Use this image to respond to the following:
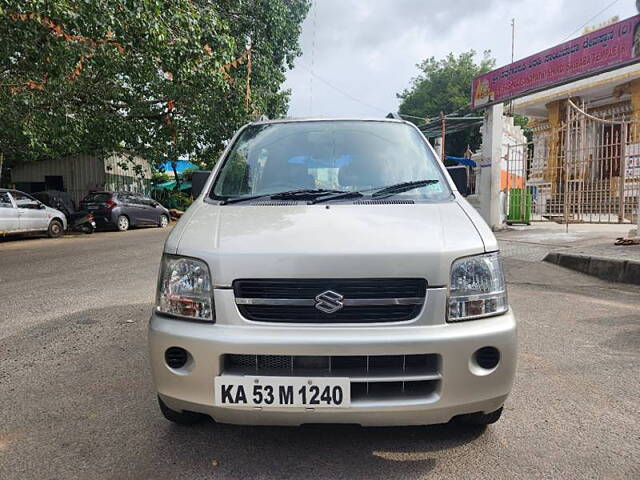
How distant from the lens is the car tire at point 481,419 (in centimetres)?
233

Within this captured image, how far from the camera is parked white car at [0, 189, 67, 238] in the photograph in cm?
1304

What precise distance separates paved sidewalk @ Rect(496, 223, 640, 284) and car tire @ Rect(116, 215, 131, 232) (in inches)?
468

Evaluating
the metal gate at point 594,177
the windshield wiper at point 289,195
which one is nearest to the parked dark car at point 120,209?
the metal gate at point 594,177

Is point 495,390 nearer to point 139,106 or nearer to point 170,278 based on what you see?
point 170,278

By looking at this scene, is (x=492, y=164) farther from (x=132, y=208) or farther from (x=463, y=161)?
(x=132, y=208)

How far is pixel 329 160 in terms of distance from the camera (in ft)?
10.7

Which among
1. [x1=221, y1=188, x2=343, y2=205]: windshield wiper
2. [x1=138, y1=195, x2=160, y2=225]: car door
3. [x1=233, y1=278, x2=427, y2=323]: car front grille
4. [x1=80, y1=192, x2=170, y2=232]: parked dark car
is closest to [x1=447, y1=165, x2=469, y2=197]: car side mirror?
[x1=221, y1=188, x2=343, y2=205]: windshield wiper

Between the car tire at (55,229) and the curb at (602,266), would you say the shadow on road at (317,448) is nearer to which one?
the curb at (602,266)

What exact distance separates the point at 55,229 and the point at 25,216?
1244mm

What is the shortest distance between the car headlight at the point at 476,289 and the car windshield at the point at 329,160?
64 centimetres

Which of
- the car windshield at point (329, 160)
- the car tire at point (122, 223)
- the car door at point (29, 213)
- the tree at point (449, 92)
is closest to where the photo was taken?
the car windshield at point (329, 160)

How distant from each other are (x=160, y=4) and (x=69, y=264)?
455 cm

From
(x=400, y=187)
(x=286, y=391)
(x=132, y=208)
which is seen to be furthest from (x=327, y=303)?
(x=132, y=208)

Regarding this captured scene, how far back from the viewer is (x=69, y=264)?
8711 millimetres
